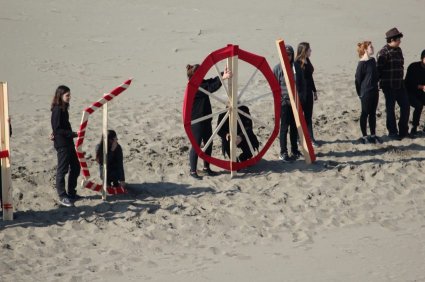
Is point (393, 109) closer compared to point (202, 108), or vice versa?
point (202, 108)

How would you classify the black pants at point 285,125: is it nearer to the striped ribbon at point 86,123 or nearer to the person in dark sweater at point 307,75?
the person in dark sweater at point 307,75

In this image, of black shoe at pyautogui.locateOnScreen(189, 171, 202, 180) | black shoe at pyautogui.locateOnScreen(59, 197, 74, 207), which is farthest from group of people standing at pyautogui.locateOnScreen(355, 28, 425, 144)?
black shoe at pyautogui.locateOnScreen(59, 197, 74, 207)

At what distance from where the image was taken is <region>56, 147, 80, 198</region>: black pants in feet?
33.5

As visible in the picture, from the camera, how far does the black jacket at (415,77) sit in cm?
1223

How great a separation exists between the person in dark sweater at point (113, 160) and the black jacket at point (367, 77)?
369 cm

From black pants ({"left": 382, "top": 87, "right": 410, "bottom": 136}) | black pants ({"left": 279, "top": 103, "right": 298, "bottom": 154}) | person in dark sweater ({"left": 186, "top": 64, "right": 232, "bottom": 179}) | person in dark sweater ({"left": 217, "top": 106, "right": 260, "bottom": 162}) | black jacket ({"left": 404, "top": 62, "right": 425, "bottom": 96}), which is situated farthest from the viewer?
black jacket ({"left": 404, "top": 62, "right": 425, "bottom": 96})

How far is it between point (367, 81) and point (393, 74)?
0.46m

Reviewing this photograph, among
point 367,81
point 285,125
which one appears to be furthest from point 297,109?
point 367,81

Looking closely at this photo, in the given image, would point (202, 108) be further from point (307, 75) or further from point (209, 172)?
point (307, 75)

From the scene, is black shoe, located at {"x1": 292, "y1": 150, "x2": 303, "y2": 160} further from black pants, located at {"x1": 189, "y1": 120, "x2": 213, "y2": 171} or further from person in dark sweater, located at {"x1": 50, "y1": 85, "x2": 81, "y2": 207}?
person in dark sweater, located at {"x1": 50, "y1": 85, "x2": 81, "y2": 207}

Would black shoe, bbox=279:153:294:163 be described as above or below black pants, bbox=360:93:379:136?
below

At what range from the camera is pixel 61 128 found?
10.1 meters

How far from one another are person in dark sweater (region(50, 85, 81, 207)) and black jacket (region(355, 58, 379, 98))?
4.23 meters

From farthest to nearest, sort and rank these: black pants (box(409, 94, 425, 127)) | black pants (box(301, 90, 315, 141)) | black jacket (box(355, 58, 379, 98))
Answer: black pants (box(409, 94, 425, 127)) → black pants (box(301, 90, 315, 141)) → black jacket (box(355, 58, 379, 98))
